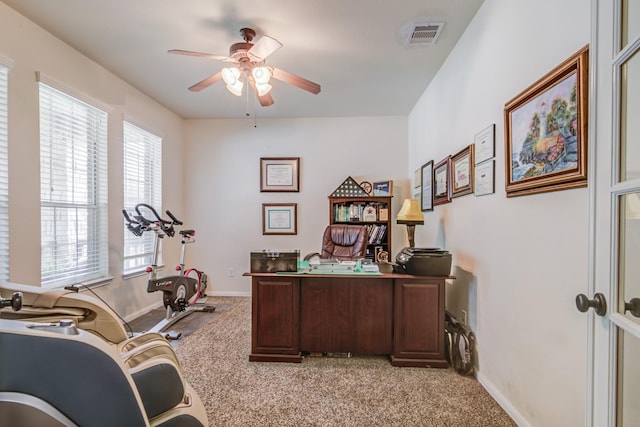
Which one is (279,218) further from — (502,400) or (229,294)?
(502,400)

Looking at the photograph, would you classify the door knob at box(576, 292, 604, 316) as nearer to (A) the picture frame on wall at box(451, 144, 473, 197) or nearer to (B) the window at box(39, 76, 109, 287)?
(A) the picture frame on wall at box(451, 144, 473, 197)

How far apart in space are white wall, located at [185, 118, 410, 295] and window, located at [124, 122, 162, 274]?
63cm

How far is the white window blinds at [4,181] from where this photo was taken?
1.98 metres

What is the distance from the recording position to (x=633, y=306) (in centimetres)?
79

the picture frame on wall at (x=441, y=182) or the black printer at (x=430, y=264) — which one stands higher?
the picture frame on wall at (x=441, y=182)

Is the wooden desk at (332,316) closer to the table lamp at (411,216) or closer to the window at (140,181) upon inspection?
the table lamp at (411,216)

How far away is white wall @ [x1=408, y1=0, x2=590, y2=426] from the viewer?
122 cm

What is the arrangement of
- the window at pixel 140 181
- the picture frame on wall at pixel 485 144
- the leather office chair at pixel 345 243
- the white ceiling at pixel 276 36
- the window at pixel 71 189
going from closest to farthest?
the picture frame on wall at pixel 485 144, the white ceiling at pixel 276 36, the window at pixel 71 189, the window at pixel 140 181, the leather office chair at pixel 345 243

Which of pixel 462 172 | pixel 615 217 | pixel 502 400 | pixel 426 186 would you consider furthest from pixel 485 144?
pixel 502 400

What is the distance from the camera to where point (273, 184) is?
4.26 m

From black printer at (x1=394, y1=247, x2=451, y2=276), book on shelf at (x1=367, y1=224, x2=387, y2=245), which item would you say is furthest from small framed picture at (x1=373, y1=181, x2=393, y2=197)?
black printer at (x1=394, y1=247, x2=451, y2=276)

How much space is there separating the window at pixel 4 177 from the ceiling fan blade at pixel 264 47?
1690 mm

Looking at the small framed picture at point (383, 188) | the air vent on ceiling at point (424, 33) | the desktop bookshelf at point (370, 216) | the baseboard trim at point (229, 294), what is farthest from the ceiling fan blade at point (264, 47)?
the baseboard trim at point (229, 294)

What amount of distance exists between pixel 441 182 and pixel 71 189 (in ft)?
11.1
